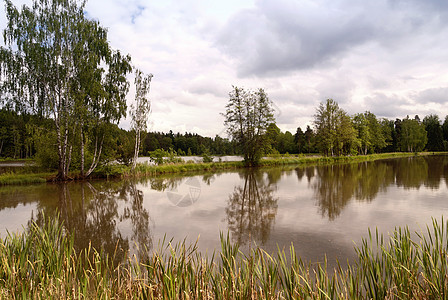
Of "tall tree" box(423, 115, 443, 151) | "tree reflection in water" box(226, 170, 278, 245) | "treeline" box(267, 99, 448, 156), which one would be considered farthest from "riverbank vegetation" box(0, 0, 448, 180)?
"tall tree" box(423, 115, 443, 151)

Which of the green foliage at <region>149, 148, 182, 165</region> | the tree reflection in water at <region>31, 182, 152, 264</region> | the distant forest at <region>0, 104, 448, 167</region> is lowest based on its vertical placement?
the tree reflection in water at <region>31, 182, 152, 264</region>

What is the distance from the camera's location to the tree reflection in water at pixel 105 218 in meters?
5.43

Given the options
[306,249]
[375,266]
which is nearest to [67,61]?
[306,249]

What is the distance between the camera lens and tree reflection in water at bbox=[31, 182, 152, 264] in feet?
17.8

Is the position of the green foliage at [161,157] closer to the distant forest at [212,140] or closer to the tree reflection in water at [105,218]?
the distant forest at [212,140]

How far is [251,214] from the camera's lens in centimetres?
805

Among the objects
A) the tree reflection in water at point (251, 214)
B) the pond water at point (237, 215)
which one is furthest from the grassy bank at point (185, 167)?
the tree reflection in water at point (251, 214)

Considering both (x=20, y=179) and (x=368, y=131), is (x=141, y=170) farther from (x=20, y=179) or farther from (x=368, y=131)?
(x=368, y=131)

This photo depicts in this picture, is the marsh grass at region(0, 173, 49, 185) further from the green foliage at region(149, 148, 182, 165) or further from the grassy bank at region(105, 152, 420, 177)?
the green foliage at region(149, 148, 182, 165)

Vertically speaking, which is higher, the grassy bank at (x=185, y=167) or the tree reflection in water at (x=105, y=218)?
the grassy bank at (x=185, y=167)

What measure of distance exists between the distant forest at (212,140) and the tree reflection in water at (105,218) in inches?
266

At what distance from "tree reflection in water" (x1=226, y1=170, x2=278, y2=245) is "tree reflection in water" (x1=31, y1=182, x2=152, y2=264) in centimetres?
207

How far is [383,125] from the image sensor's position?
64.6 meters

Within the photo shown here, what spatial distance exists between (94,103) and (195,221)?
13.6m
